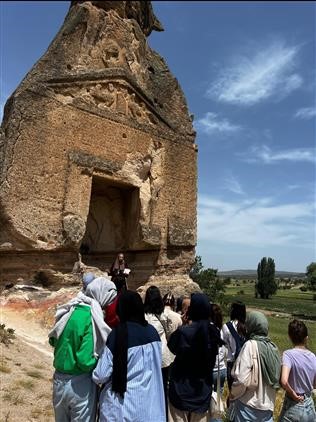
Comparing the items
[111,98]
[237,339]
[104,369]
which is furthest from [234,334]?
[111,98]

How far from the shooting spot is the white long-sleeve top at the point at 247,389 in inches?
141

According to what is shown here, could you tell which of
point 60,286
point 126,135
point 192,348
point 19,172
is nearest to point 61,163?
point 19,172

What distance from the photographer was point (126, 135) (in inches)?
456

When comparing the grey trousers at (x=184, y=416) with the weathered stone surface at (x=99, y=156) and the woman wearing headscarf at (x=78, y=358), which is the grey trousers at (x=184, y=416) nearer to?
the woman wearing headscarf at (x=78, y=358)

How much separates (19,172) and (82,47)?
4601mm

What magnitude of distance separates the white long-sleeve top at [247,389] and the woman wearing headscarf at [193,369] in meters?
0.24

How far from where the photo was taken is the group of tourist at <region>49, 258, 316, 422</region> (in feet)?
10.2

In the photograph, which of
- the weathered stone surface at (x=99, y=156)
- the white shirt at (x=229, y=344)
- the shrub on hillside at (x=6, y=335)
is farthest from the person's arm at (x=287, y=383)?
the weathered stone surface at (x=99, y=156)

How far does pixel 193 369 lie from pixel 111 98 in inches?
372

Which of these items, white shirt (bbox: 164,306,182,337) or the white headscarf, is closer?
the white headscarf

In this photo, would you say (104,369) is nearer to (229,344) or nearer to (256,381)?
(256,381)

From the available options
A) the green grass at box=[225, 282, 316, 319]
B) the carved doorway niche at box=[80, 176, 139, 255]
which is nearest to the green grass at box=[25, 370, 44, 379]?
the carved doorway niche at box=[80, 176, 139, 255]

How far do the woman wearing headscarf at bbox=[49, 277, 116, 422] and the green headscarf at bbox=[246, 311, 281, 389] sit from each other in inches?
55.1

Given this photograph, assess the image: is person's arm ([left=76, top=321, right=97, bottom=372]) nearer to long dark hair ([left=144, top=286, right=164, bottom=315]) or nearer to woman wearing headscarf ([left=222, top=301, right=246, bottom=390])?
long dark hair ([left=144, top=286, right=164, bottom=315])
